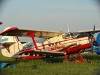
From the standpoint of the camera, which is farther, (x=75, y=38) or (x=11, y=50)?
(x=11, y=50)

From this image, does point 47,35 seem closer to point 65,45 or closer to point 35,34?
point 35,34

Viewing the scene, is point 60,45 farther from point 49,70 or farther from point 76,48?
point 49,70

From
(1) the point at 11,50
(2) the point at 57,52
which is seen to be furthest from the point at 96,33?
(1) the point at 11,50

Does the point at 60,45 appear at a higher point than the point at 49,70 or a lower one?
higher

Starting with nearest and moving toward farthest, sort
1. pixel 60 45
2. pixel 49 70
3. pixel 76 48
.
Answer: pixel 49 70
pixel 76 48
pixel 60 45

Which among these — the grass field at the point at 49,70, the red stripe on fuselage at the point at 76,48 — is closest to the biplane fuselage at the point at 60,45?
the red stripe on fuselage at the point at 76,48

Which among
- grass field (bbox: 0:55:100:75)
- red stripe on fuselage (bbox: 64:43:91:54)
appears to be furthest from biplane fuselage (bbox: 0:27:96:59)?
grass field (bbox: 0:55:100:75)

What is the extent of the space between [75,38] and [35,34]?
10.3ft

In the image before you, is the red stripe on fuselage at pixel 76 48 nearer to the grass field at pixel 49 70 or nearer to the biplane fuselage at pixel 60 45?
the biplane fuselage at pixel 60 45

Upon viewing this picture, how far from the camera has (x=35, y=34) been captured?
1912 cm

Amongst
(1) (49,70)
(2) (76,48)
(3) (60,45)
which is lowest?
(1) (49,70)

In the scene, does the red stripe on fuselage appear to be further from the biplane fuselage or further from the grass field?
the grass field

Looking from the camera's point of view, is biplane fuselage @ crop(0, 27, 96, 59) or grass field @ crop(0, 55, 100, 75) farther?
biplane fuselage @ crop(0, 27, 96, 59)

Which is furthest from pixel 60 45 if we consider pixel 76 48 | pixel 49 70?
pixel 49 70
